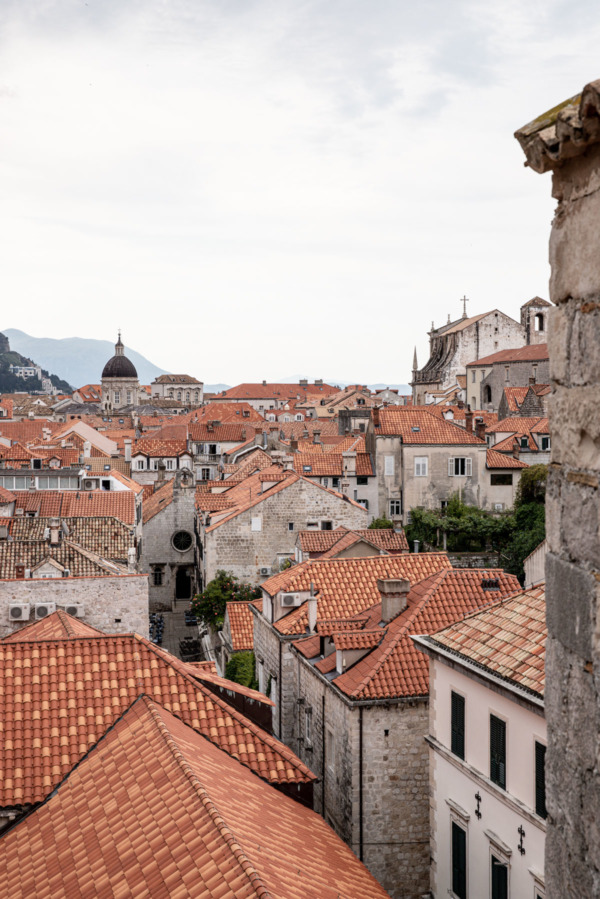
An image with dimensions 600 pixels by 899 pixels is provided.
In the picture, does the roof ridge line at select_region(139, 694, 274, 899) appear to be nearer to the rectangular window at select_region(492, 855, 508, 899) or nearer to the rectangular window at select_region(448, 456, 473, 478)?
the rectangular window at select_region(492, 855, 508, 899)

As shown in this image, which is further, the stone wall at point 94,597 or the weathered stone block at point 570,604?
the stone wall at point 94,597

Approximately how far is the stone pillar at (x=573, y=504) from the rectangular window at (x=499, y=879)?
9176 mm

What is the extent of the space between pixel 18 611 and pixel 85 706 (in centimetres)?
907

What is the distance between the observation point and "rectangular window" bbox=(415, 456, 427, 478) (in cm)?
4766

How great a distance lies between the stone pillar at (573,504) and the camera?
12.1ft

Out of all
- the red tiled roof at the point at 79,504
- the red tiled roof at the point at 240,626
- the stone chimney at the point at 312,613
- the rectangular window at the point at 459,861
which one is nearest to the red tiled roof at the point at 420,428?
the red tiled roof at the point at 79,504

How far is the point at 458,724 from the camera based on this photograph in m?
13.9

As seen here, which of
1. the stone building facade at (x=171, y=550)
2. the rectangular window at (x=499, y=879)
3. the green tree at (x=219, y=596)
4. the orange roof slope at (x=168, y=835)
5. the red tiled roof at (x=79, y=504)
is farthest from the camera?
the stone building facade at (x=171, y=550)

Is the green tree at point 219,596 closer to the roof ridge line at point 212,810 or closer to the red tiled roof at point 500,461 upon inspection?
the red tiled roof at point 500,461

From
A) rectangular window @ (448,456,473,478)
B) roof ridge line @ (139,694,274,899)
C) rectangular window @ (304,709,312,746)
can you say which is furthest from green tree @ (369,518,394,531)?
roof ridge line @ (139,694,274,899)

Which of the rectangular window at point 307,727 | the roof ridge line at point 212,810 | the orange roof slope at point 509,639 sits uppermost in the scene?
the orange roof slope at point 509,639

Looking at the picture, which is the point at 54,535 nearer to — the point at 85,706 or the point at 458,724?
the point at 85,706

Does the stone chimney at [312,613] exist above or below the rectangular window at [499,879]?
above

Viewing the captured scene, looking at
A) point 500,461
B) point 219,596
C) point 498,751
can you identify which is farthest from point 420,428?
point 498,751
